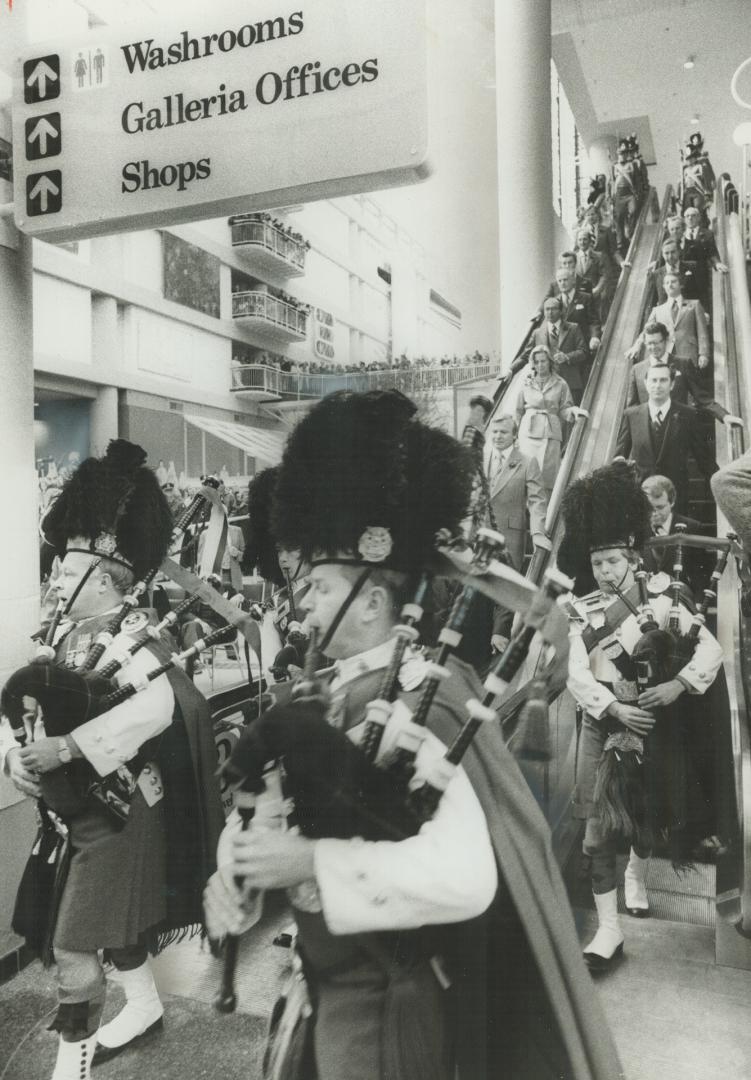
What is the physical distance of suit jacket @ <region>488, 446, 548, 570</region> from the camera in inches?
68.4

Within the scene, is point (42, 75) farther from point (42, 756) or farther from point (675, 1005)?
point (675, 1005)

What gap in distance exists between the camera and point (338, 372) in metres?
1.92

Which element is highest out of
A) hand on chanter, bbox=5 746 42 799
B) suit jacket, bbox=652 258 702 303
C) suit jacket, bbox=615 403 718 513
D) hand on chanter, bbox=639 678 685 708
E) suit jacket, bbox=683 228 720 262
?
suit jacket, bbox=683 228 720 262

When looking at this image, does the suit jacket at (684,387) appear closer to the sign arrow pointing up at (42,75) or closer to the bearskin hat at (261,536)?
the bearskin hat at (261,536)

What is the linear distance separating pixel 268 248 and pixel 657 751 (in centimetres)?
147

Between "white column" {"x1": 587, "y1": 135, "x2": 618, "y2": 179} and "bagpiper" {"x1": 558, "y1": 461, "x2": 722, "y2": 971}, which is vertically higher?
"white column" {"x1": 587, "y1": 135, "x2": 618, "y2": 179}

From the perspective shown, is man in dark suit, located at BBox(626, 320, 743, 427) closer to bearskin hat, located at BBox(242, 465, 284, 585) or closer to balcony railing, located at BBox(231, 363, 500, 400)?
balcony railing, located at BBox(231, 363, 500, 400)

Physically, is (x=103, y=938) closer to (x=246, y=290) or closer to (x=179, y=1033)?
(x=179, y=1033)

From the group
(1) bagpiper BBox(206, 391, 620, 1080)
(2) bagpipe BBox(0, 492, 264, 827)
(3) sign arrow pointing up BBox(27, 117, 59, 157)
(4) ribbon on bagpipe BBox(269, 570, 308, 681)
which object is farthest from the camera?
(3) sign arrow pointing up BBox(27, 117, 59, 157)

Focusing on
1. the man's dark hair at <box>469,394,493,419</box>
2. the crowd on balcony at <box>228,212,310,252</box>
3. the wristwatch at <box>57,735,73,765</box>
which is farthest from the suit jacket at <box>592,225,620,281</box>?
the wristwatch at <box>57,735,73,765</box>

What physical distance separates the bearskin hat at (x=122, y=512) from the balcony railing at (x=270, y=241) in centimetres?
59

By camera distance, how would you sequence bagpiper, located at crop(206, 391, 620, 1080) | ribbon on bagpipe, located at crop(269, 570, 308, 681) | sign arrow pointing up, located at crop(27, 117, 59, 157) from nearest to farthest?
bagpiper, located at crop(206, 391, 620, 1080) → ribbon on bagpipe, located at crop(269, 570, 308, 681) → sign arrow pointing up, located at crop(27, 117, 59, 157)

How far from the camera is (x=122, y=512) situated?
213 cm

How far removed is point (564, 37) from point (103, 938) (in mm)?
2333
